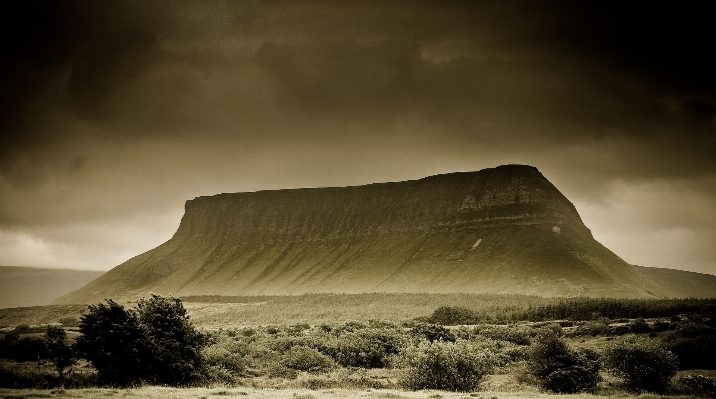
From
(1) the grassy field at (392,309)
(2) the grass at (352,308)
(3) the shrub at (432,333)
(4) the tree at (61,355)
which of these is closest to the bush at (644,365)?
(3) the shrub at (432,333)

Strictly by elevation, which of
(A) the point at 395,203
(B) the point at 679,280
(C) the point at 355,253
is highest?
(A) the point at 395,203

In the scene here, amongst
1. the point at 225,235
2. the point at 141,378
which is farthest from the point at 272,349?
the point at 225,235

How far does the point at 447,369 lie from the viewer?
82.4 ft

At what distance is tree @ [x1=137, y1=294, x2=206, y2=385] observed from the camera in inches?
978

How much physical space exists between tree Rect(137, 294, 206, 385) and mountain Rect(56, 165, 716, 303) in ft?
283

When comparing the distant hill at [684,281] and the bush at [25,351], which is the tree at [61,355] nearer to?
the bush at [25,351]

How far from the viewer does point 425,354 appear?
1025 inches

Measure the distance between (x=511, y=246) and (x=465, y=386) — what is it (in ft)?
355

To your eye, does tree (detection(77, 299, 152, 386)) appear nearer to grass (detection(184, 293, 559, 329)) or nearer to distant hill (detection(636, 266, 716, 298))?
grass (detection(184, 293, 559, 329))

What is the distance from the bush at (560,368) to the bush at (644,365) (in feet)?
4.41

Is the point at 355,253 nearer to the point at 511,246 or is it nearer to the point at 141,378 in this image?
the point at 511,246

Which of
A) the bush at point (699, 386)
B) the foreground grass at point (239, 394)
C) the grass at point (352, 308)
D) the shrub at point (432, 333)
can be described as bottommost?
the grass at point (352, 308)

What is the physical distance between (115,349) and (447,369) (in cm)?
1699

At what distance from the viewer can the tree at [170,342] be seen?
2484cm
